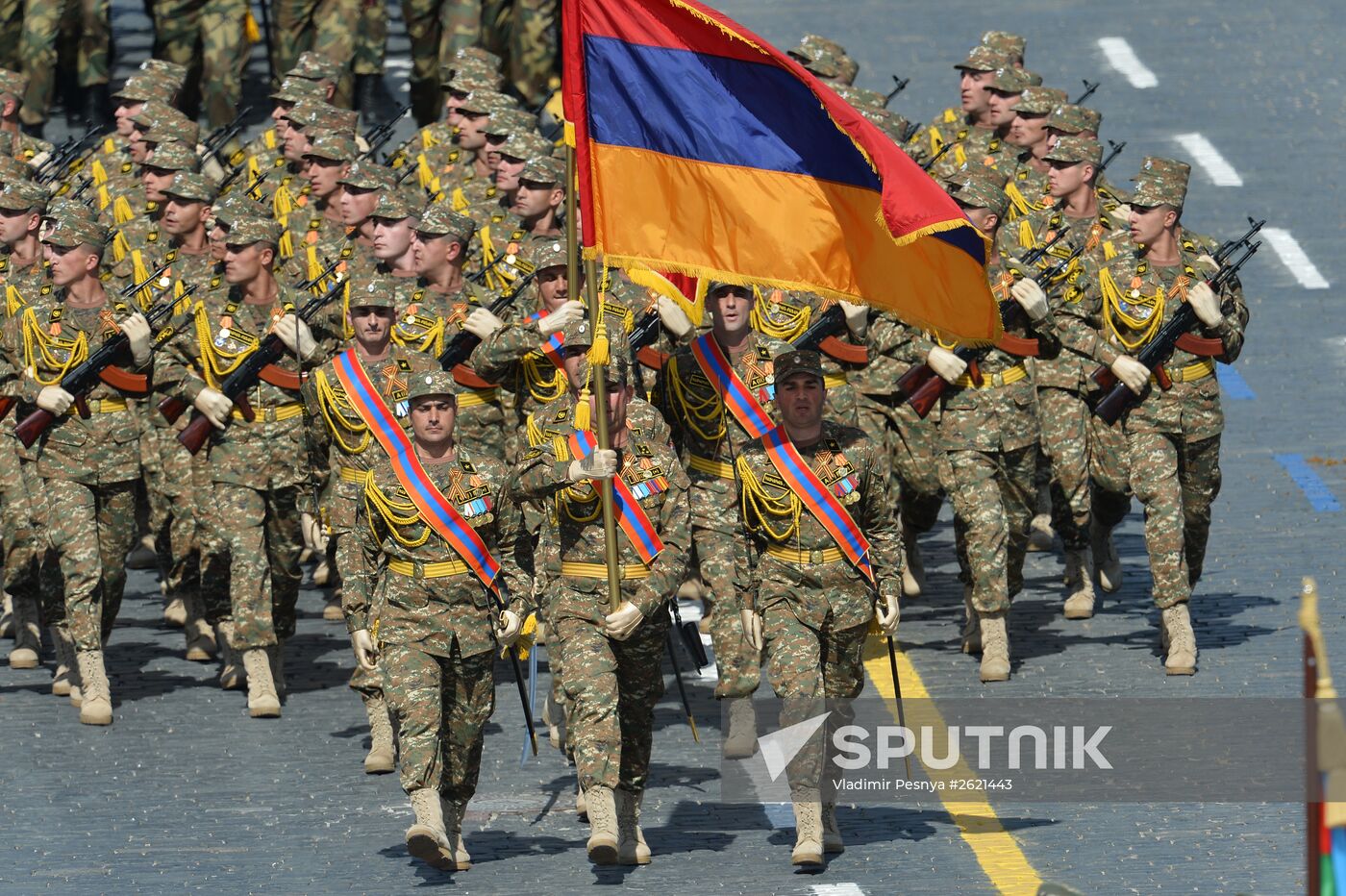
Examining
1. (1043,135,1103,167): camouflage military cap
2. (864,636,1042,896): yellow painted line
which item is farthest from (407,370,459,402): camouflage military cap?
(1043,135,1103,167): camouflage military cap

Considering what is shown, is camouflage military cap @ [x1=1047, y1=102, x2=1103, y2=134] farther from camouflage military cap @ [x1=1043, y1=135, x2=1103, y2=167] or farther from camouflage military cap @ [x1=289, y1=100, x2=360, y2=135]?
camouflage military cap @ [x1=289, y1=100, x2=360, y2=135]

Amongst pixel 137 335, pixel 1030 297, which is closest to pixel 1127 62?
pixel 1030 297

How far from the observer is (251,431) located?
62.5 feet

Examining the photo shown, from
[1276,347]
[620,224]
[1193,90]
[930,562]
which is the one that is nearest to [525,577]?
[620,224]

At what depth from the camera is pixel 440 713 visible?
1592cm

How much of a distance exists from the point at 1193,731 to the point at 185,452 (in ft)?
19.4

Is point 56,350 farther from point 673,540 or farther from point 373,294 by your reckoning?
point 673,540

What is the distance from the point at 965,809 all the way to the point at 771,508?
73.9 inches

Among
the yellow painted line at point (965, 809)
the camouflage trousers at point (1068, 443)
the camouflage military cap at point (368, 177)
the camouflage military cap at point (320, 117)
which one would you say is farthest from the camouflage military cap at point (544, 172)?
the yellow painted line at point (965, 809)

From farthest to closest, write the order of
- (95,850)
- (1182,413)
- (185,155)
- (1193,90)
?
(1193,90) < (185,155) < (1182,413) < (95,850)

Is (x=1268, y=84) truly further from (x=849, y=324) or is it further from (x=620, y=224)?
(x=620, y=224)

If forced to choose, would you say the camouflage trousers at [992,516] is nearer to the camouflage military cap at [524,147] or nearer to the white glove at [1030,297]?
the white glove at [1030,297]

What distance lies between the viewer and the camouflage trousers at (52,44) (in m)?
28.1

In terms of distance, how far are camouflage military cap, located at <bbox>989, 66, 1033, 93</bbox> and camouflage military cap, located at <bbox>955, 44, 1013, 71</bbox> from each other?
0.44 ft
